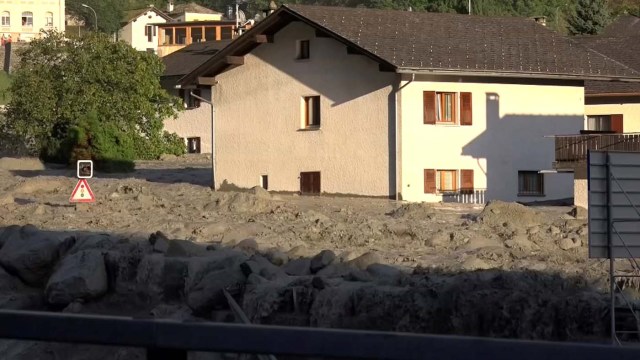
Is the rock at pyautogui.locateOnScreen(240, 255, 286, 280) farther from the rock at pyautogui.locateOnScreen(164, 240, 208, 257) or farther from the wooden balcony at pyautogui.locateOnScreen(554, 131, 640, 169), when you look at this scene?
the wooden balcony at pyautogui.locateOnScreen(554, 131, 640, 169)

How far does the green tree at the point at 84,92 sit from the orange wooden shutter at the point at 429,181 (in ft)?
51.3

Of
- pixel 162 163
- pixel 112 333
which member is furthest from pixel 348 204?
pixel 112 333

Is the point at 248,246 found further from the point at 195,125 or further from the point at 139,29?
the point at 139,29

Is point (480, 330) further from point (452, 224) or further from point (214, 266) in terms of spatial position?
point (452, 224)

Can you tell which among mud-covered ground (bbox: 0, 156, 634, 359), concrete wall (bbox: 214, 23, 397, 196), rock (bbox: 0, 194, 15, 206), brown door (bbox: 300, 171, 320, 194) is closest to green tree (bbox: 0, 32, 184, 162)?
concrete wall (bbox: 214, 23, 397, 196)

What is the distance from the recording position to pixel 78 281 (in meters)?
19.5

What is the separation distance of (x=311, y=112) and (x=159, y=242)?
43.5ft

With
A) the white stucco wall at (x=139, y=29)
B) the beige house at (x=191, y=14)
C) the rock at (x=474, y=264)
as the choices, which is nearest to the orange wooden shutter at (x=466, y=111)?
the rock at (x=474, y=264)

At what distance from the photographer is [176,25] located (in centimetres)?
8350

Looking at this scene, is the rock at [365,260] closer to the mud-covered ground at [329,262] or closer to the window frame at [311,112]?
the mud-covered ground at [329,262]

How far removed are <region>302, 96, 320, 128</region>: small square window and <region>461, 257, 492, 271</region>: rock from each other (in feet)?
44.5

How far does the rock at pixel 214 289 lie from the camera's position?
17953mm

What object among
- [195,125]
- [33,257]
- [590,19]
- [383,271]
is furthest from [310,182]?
[590,19]

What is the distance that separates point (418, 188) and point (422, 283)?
49.3ft
